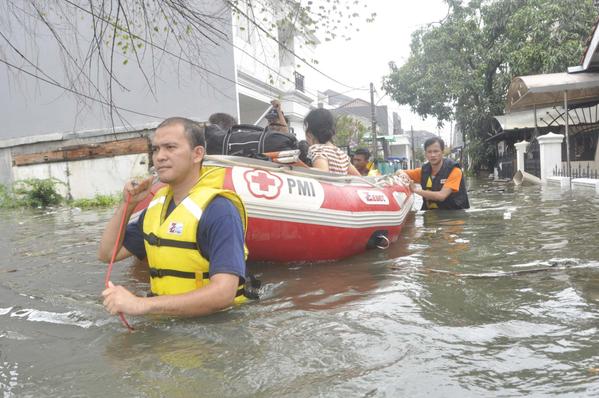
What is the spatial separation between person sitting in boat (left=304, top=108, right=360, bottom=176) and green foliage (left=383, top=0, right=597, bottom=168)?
50.2 feet

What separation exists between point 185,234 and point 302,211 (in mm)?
1665

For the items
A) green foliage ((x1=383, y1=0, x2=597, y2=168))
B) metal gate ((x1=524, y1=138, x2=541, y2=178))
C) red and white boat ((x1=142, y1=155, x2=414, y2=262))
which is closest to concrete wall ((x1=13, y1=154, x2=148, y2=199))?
red and white boat ((x1=142, y1=155, x2=414, y2=262))

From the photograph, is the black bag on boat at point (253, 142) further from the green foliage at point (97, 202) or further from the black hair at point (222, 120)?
the green foliage at point (97, 202)

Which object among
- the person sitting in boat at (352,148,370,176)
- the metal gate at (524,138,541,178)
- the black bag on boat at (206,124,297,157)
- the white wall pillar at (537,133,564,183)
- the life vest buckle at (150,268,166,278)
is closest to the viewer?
the life vest buckle at (150,268,166,278)

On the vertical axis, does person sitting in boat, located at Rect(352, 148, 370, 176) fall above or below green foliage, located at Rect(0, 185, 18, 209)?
above

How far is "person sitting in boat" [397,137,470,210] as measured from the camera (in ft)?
23.7

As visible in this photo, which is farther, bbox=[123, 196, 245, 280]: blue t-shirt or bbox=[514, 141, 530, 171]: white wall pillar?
bbox=[514, 141, 530, 171]: white wall pillar

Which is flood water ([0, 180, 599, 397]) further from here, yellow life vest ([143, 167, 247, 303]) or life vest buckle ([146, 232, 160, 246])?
life vest buckle ([146, 232, 160, 246])

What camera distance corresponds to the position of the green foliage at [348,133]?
3047 centimetres

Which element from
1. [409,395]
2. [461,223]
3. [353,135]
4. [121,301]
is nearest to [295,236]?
[121,301]

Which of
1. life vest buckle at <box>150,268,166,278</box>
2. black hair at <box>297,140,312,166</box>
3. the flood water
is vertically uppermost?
black hair at <box>297,140,312,166</box>

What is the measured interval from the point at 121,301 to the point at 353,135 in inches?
1251

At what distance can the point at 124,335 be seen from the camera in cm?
274

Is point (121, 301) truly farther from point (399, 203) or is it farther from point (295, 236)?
point (399, 203)
